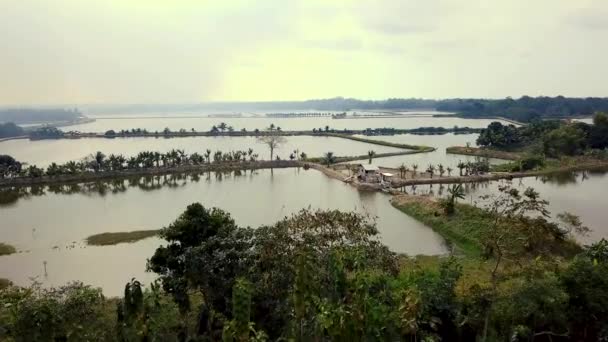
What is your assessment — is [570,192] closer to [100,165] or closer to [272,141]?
[272,141]

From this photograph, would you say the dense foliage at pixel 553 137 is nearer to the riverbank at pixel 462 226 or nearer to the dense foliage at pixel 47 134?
the riverbank at pixel 462 226

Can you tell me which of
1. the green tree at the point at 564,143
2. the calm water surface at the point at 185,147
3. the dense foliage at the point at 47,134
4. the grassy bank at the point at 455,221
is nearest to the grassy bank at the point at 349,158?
the calm water surface at the point at 185,147

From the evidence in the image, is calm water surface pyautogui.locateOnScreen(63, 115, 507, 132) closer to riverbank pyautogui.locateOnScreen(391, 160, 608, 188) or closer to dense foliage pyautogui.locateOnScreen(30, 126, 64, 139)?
dense foliage pyautogui.locateOnScreen(30, 126, 64, 139)

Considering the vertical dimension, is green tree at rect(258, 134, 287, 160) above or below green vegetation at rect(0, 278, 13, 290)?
above

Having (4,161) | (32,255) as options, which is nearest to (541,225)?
(32,255)

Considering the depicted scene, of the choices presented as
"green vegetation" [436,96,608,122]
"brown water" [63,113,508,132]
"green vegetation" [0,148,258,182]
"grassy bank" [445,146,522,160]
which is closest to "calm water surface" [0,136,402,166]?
"grassy bank" [445,146,522,160]

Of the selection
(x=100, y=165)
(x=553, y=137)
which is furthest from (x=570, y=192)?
(x=100, y=165)
